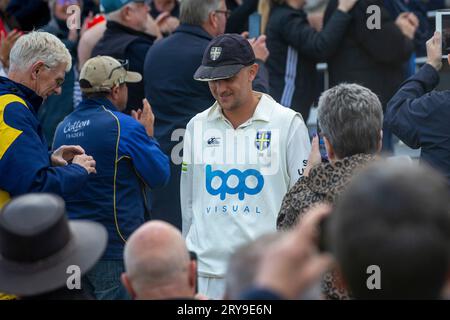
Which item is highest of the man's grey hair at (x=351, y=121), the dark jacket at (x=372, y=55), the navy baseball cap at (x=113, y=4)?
the navy baseball cap at (x=113, y=4)

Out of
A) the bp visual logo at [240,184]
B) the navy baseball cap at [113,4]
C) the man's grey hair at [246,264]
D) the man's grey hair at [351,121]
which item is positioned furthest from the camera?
the navy baseball cap at [113,4]

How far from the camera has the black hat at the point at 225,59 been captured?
18.4 feet

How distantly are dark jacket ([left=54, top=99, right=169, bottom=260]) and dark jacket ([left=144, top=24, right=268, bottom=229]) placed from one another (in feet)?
4.48

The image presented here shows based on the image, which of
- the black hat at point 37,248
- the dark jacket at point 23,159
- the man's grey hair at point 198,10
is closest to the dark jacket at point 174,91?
the man's grey hair at point 198,10

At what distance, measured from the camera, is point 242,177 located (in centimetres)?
542

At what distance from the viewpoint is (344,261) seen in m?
2.16

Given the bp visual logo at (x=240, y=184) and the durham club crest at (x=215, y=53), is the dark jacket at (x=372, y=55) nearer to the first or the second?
the durham club crest at (x=215, y=53)

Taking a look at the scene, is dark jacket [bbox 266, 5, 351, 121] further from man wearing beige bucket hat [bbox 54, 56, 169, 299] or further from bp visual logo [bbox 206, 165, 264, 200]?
bp visual logo [bbox 206, 165, 264, 200]

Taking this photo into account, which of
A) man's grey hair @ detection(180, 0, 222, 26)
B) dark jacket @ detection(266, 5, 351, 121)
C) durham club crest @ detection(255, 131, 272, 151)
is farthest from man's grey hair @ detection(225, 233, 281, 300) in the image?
dark jacket @ detection(266, 5, 351, 121)

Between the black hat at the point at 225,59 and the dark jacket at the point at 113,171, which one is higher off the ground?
the black hat at the point at 225,59

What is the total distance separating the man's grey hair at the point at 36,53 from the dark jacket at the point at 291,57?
9.95 feet

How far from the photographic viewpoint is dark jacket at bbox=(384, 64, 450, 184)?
17.4ft

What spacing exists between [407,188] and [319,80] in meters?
7.69

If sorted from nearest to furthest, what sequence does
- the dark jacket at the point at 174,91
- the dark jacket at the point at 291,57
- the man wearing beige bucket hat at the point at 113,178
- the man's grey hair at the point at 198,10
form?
the man wearing beige bucket hat at the point at 113,178 < the dark jacket at the point at 174,91 < the man's grey hair at the point at 198,10 < the dark jacket at the point at 291,57
